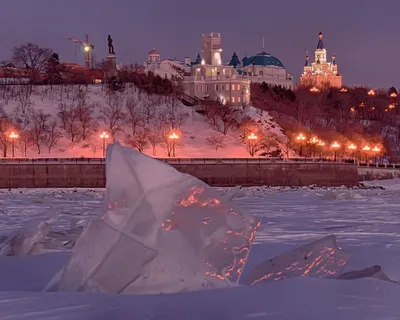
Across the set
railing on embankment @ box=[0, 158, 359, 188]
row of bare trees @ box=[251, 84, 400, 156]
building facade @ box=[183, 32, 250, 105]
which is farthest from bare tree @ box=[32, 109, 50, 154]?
row of bare trees @ box=[251, 84, 400, 156]

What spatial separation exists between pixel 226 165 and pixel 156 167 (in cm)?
5138

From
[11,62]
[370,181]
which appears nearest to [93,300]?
[370,181]

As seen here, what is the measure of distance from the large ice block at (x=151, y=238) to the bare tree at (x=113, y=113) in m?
69.3

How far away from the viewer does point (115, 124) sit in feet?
258

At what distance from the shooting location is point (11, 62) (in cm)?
11225

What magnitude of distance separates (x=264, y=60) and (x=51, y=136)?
76.1 m

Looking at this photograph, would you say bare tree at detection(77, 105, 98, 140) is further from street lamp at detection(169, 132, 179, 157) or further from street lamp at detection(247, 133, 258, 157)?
street lamp at detection(247, 133, 258, 157)

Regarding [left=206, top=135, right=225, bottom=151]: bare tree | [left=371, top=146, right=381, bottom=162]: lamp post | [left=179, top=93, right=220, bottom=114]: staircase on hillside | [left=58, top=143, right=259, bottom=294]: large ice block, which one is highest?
[left=179, top=93, right=220, bottom=114]: staircase on hillside

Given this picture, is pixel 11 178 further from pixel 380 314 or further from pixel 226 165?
pixel 380 314

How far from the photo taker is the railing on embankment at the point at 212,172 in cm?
5312

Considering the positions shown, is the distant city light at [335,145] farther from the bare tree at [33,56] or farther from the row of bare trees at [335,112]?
the bare tree at [33,56]

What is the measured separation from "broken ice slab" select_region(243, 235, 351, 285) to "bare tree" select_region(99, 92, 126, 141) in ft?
225

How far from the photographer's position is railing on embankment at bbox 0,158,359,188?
174 ft

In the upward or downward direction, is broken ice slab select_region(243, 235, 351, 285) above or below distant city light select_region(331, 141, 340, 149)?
above
